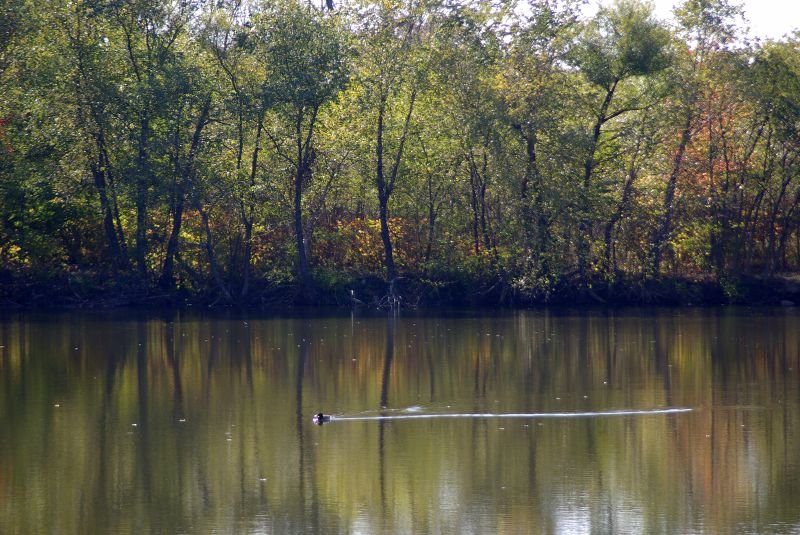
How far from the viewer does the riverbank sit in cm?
3378

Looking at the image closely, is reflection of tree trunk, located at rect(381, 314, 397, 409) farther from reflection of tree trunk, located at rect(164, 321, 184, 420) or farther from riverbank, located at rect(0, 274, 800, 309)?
riverbank, located at rect(0, 274, 800, 309)

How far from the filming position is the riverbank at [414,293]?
3378 centimetres

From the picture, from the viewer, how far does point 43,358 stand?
20.5 meters

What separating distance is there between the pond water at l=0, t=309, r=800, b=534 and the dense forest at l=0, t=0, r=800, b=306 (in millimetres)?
10552

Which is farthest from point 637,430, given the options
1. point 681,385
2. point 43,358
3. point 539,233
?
point 539,233

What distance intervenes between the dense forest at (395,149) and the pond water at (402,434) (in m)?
10.6

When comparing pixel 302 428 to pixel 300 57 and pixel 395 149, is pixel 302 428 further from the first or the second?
pixel 395 149

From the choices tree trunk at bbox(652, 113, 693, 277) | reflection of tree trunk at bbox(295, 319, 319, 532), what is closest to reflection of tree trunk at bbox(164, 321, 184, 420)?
reflection of tree trunk at bbox(295, 319, 319, 532)

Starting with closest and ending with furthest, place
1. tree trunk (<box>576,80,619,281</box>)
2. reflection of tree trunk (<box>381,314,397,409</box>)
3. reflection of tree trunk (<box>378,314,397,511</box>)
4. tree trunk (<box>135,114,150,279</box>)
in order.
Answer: reflection of tree trunk (<box>378,314,397,511</box>), reflection of tree trunk (<box>381,314,397,409</box>), tree trunk (<box>135,114,150,279</box>), tree trunk (<box>576,80,619,281</box>)

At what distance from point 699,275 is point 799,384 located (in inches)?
746

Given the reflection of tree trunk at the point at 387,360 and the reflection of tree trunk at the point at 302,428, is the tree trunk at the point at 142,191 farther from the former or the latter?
the reflection of tree trunk at the point at 302,428

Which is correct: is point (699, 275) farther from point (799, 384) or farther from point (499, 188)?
point (799, 384)

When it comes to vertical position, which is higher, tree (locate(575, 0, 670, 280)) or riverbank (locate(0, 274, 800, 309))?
tree (locate(575, 0, 670, 280))

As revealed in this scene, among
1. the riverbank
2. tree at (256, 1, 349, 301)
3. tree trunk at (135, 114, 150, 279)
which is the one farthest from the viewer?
the riverbank
